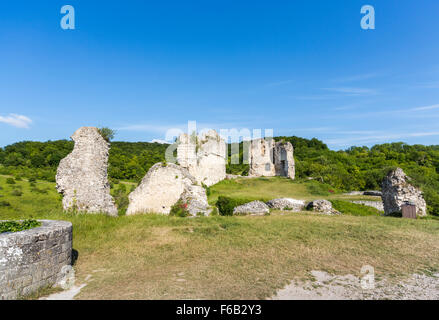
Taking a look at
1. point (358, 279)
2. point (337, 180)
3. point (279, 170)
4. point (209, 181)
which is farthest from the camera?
point (337, 180)

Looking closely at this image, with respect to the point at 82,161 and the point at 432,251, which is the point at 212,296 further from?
the point at 82,161

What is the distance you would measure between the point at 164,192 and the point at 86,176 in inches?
148

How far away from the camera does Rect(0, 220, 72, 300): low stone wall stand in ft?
12.5

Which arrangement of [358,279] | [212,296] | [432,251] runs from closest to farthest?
[212,296]
[358,279]
[432,251]

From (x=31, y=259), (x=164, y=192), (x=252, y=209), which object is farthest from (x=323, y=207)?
(x=31, y=259)

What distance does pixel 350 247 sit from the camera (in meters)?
6.62

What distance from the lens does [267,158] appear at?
3328 cm

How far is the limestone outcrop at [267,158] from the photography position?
32344mm

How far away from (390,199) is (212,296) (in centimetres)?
1408

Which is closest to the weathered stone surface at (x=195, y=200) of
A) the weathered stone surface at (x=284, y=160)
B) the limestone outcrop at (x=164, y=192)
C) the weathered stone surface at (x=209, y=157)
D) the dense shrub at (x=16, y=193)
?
the limestone outcrop at (x=164, y=192)

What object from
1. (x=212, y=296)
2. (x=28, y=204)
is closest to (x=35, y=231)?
(x=212, y=296)

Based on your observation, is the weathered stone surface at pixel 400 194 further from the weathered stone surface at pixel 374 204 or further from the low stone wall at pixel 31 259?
the low stone wall at pixel 31 259

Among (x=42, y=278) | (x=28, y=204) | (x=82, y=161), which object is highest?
(x=82, y=161)

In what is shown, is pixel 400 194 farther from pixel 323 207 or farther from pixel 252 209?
pixel 252 209
